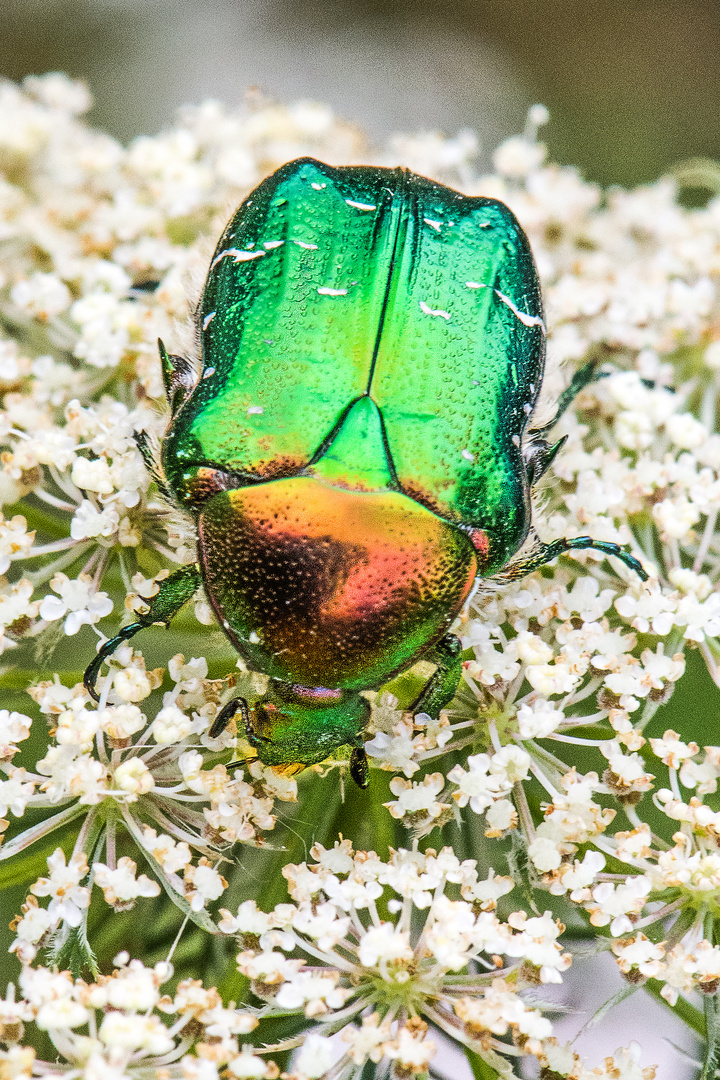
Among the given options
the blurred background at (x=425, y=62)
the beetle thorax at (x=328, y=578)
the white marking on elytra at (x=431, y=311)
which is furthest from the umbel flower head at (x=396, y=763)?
the blurred background at (x=425, y=62)

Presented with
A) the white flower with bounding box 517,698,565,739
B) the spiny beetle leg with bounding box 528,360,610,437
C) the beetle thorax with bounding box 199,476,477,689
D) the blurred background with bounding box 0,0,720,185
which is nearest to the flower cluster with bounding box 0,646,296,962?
the beetle thorax with bounding box 199,476,477,689

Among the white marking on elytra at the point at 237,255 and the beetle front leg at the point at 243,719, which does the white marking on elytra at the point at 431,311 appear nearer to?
the white marking on elytra at the point at 237,255

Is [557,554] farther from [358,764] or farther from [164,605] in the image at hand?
[164,605]

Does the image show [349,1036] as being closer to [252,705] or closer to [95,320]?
[252,705]

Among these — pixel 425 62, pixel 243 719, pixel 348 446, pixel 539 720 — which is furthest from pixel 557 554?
pixel 425 62

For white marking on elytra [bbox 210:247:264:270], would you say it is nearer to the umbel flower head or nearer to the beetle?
the beetle
